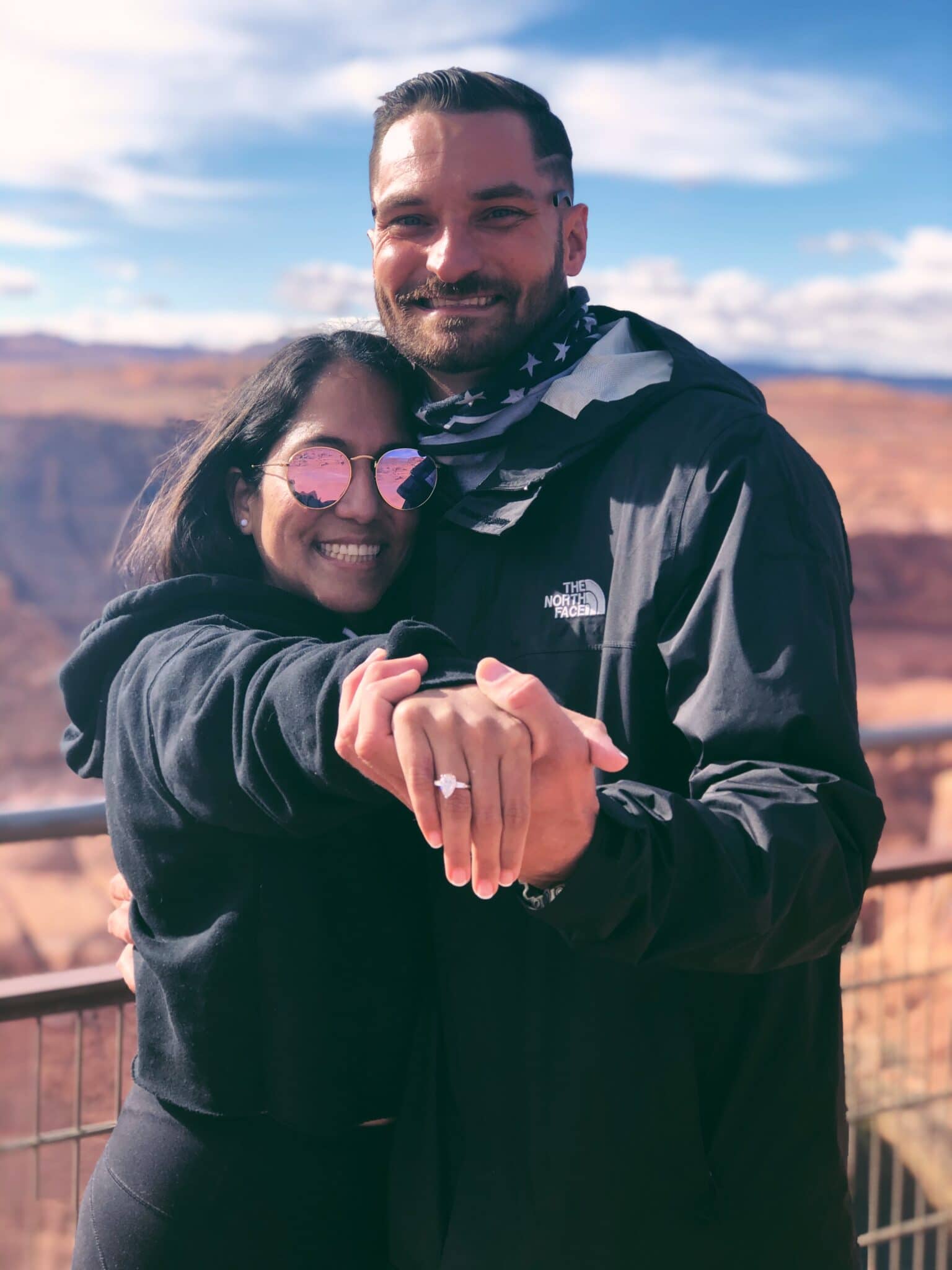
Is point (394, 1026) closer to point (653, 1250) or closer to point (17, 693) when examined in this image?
point (653, 1250)

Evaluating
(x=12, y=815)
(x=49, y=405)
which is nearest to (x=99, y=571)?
(x=49, y=405)

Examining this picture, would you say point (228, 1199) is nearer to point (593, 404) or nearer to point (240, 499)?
point (240, 499)

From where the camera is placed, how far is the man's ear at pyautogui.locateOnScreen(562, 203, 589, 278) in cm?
205

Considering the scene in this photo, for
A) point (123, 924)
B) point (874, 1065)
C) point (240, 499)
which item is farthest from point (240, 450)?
point (874, 1065)

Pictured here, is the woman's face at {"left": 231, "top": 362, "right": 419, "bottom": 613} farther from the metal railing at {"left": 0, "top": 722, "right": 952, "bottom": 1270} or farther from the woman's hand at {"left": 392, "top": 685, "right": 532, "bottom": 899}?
the woman's hand at {"left": 392, "top": 685, "right": 532, "bottom": 899}

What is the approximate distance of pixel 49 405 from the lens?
144 ft

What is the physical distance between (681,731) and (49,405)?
151ft

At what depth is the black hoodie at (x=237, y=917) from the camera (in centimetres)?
155

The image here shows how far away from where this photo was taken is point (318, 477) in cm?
188

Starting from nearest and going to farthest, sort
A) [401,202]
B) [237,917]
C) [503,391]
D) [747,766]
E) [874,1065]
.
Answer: [747,766]
[237,917]
[503,391]
[401,202]
[874,1065]

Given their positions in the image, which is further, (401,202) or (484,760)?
(401,202)

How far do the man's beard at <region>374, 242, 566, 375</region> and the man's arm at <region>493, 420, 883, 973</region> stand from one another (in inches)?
20.3

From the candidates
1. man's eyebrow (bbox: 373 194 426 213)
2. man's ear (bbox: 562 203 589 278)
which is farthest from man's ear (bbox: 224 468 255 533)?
man's ear (bbox: 562 203 589 278)

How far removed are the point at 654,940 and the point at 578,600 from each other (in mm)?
512
